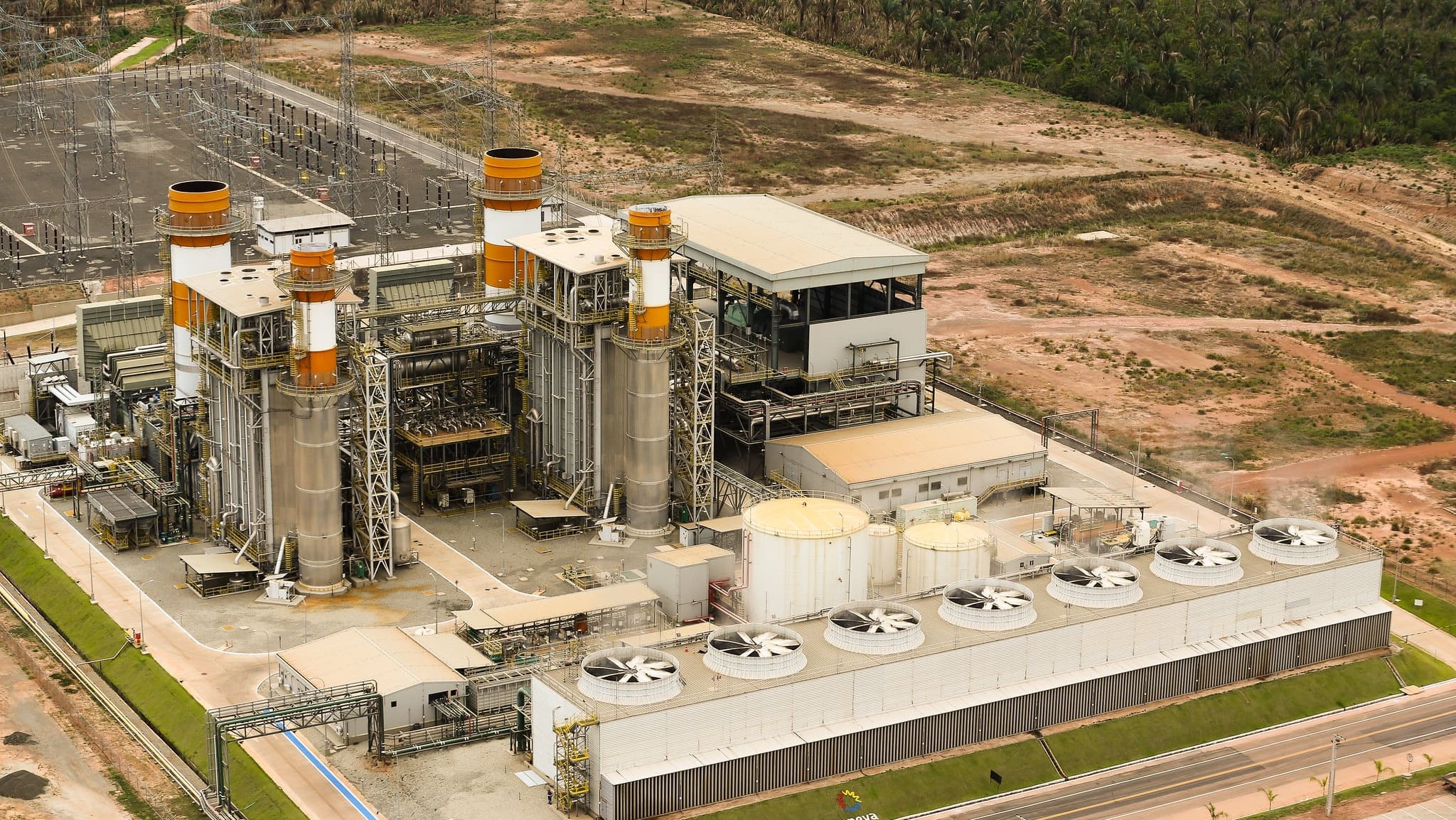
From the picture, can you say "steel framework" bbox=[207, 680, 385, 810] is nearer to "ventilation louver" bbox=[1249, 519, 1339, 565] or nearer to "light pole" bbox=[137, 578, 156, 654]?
"light pole" bbox=[137, 578, 156, 654]

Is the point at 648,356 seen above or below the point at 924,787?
above

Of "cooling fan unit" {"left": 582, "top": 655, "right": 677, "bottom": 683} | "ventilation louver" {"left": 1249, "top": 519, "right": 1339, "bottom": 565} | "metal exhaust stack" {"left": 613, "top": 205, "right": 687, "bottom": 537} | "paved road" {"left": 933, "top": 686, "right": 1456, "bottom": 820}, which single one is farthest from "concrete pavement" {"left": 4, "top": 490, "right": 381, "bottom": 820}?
"ventilation louver" {"left": 1249, "top": 519, "right": 1339, "bottom": 565}

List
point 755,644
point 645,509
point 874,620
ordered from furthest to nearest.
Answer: point 645,509 < point 874,620 < point 755,644

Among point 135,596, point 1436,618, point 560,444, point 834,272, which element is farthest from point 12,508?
point 1436,618

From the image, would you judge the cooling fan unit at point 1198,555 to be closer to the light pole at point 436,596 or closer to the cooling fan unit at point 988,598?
the cooling fan unit at point 988,598

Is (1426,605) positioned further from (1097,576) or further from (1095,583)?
(1095,583)

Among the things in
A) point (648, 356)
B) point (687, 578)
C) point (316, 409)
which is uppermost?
point (648, 356)

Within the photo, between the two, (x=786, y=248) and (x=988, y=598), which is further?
(x=786, y=248)

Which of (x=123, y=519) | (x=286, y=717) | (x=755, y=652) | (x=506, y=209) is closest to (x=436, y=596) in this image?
(x=123, y=519)
